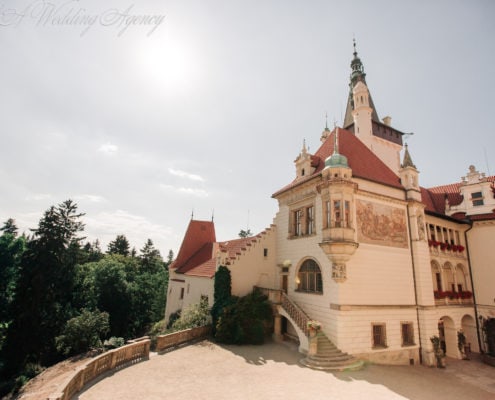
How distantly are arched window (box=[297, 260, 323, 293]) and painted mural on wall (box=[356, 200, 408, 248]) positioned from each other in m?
3.62

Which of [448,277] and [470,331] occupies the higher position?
[448,277]

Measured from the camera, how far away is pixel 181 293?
29672mm

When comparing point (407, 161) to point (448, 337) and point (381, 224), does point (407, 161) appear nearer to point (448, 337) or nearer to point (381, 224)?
point (381, 224)

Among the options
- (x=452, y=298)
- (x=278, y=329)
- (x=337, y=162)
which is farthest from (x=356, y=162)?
(x=452, y=298)

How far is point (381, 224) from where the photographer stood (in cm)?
1878

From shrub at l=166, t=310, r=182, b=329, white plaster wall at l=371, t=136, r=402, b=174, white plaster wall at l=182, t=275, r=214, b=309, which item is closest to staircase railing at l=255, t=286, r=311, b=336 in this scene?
white plaster wall at l=182, t=275, r=214, b=309

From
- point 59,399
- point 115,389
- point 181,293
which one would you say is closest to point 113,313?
point 181,293

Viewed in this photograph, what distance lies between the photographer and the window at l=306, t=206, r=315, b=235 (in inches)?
770

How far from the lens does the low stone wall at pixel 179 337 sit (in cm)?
1611

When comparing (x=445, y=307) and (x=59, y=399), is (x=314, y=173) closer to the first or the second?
(x=445, y=307)

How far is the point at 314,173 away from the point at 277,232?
6068 millimetres

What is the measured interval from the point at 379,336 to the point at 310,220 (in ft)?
28.0

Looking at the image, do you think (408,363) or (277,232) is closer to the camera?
(408,363)

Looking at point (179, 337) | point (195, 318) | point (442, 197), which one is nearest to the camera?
point (179, 337)
